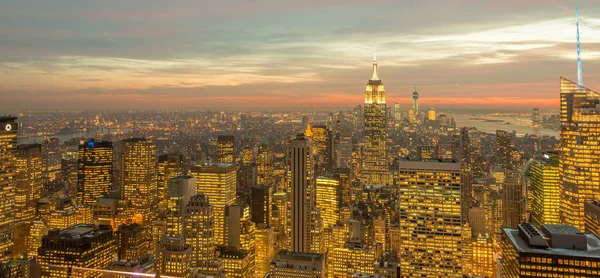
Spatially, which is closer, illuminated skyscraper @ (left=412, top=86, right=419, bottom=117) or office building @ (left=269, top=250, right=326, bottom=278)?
office building @ (left=269, top=250, right=326, bottom=278)

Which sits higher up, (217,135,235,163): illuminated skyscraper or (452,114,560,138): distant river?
(452,114,560,138): distant river

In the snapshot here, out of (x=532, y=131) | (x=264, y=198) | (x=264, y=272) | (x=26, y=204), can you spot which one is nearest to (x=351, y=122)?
(x=264, y=198)

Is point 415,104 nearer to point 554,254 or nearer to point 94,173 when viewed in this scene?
point 554,254

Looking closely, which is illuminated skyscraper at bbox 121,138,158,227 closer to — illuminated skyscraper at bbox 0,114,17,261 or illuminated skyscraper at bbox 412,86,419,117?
illuminated skyscraper at bbox 0,114,17,261

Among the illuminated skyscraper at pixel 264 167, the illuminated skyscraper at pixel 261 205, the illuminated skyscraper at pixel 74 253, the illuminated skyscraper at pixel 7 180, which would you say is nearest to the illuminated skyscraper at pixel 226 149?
the illuminated skyscraper at pixel 264 167

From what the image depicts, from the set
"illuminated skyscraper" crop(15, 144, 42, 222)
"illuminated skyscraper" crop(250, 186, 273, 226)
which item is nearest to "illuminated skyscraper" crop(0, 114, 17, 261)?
"illuminated skyscraper" crop(15, 144, 42, 222)

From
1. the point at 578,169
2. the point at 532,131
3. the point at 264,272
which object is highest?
the point at 532,131

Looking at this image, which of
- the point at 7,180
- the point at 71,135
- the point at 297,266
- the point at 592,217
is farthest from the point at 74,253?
the point at 592,217

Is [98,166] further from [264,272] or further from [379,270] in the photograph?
[379,270]
